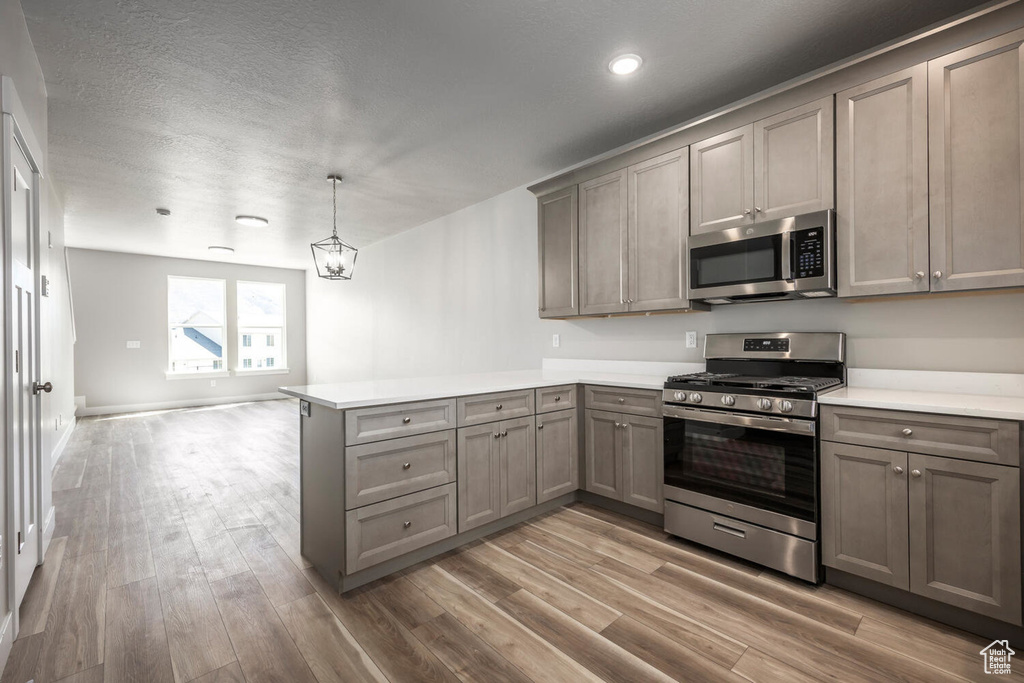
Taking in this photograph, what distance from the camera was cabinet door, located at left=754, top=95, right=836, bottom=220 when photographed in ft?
7.48

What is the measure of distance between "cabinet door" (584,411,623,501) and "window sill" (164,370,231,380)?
7.80 meters

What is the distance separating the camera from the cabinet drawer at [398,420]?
216cm

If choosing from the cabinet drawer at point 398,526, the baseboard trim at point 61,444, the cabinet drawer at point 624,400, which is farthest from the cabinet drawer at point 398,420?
the baseboard trim at point 61,444

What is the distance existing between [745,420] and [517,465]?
51.8 inches

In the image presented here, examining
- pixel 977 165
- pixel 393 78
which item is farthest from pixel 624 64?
pixel 977 165

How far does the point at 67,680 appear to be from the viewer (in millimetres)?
1614

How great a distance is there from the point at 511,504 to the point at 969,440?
214cm

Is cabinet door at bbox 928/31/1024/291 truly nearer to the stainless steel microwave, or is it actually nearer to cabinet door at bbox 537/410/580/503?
the stainless steel microwave

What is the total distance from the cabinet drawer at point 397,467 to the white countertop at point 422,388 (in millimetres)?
213

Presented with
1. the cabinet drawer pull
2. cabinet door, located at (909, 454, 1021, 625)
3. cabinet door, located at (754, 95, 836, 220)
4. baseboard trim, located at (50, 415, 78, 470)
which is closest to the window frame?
baseboard trim, located at (50, 415, 78, 470)

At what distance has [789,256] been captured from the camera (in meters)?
2.37

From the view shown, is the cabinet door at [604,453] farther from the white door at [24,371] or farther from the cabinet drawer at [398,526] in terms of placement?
the white door at [24,371]

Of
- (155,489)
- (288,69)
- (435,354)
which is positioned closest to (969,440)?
(288,69)

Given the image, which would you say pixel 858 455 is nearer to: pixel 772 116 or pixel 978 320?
pixel 978 320
